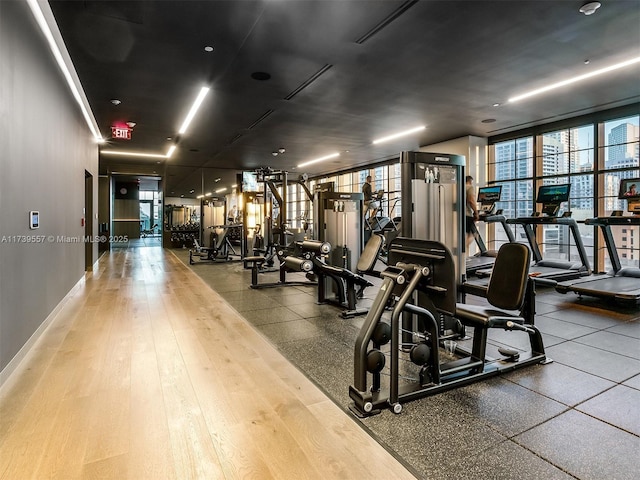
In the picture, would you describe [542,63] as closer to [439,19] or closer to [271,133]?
[439,19]

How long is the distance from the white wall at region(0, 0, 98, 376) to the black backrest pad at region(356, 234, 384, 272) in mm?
3183

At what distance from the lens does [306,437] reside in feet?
6.25

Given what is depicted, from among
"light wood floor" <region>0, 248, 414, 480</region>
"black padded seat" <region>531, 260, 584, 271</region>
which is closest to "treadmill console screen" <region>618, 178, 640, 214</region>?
"black padded seat" <region>531, 260, 584, 271</region>

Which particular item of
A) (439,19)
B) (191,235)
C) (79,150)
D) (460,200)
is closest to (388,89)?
(439,19)

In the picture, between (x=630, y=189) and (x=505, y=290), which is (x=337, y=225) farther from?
(x=630, y=189)

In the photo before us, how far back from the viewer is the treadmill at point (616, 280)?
14.6ft

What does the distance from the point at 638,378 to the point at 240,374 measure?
282 cm

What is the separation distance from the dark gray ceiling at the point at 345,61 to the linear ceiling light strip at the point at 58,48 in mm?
94

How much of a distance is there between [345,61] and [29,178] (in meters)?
3.62

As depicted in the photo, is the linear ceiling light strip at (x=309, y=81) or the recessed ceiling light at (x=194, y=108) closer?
the linear ceiling light strip at (x=309, y=81)

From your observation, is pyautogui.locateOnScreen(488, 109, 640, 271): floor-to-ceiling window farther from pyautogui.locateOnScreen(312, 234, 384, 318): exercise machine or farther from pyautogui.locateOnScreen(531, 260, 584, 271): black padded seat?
pyautogui.locateOnScreen(312, 234, 384, 318): exercise machine

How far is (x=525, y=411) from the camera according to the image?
84.7 inches

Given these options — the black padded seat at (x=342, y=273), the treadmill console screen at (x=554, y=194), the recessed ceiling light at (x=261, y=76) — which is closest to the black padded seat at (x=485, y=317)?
the black padded seat at (x=342, y=273)

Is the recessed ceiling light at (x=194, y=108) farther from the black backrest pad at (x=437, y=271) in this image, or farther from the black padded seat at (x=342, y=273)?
the black backrest pad at (x=437, y=271)
